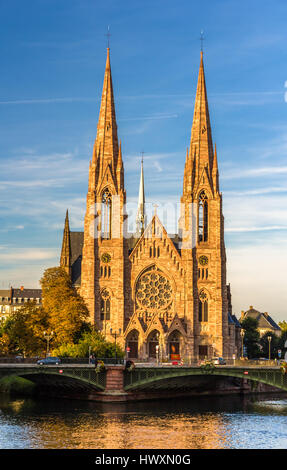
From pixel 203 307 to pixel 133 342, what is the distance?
36.2 ft

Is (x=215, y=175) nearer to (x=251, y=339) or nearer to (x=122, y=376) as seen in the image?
(x=251, y=339)

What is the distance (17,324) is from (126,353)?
61.7ft

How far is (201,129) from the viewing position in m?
122

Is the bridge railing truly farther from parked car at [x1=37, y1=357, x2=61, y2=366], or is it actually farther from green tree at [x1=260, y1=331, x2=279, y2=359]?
green tree at [x1=260, y1=331, x2=279, y2=359]

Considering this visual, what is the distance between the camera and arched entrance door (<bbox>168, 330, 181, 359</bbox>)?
113 meters

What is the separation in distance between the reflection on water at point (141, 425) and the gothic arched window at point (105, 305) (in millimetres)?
25255

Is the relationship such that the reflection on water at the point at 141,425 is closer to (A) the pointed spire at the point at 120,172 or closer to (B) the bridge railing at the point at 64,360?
(B) the bridge railing at the point at 64,360

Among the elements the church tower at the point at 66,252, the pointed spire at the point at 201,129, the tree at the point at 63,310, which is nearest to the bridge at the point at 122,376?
the tree at the point at 63,310

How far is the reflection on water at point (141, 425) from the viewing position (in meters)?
61.6

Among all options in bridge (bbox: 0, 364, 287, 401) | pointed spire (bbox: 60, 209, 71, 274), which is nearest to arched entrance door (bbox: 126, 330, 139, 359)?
pointed spire (bbox: 60, 209, 71, 274)

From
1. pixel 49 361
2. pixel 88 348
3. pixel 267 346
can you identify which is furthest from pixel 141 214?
pixel 49 361

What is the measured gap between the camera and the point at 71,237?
13850cm

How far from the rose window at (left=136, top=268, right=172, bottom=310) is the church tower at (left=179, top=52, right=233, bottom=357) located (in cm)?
342
